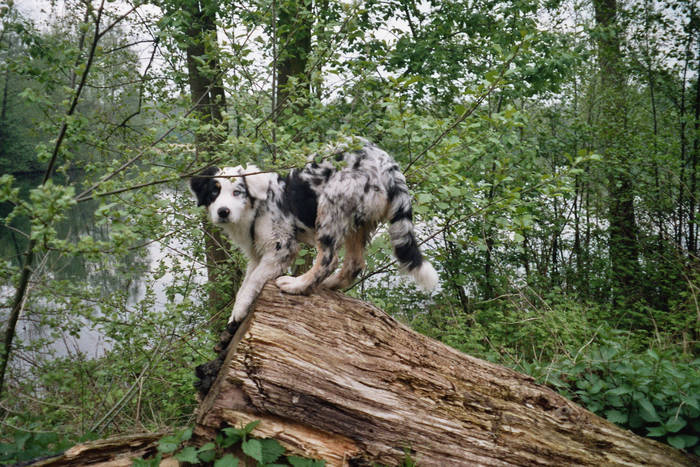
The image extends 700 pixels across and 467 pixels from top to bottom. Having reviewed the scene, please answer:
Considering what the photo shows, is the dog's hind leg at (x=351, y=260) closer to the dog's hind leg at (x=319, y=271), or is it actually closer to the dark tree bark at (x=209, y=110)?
the dog's hind leg at (x=319, y=271)

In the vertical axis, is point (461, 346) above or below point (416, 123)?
below

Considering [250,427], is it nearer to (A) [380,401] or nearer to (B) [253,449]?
(B) [253,449]

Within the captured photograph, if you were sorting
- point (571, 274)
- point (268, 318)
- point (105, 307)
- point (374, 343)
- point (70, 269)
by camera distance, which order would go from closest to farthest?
point (268, 318) → point (374, 343) → point (105, 307) → point (70, 269) → point (571, 274)

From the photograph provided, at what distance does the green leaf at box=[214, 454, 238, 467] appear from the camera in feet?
8.43

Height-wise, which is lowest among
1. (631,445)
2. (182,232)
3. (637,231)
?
(631,445)

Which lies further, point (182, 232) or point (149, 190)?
point (182, 232)

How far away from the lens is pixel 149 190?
113 inches

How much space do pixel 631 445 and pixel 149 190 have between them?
370 cm

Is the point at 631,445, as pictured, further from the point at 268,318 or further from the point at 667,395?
the point at 268,318

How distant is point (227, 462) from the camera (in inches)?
102

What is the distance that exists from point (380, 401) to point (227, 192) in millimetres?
1943

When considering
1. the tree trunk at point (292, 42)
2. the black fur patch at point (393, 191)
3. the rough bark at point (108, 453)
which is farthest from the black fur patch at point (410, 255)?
the rough bark at point (108, 453)

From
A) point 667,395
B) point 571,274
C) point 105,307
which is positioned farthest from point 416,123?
point 571,274

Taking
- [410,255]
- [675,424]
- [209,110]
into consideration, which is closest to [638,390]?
[675,424]
